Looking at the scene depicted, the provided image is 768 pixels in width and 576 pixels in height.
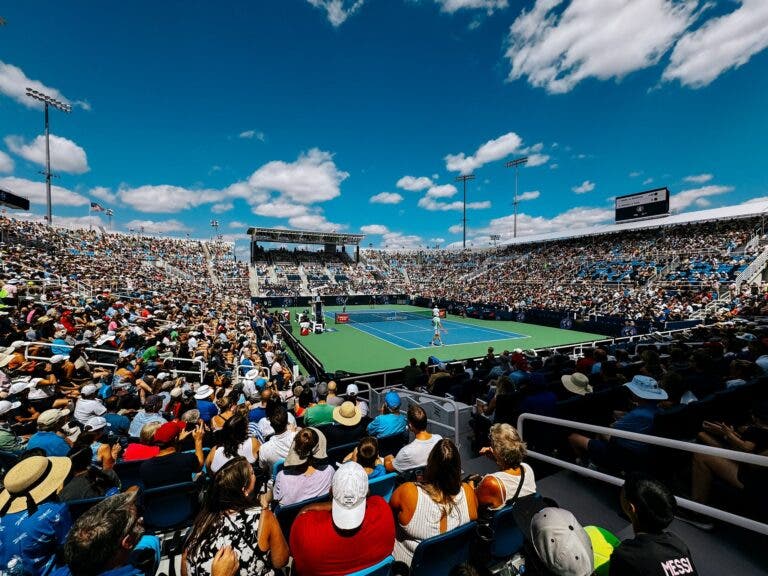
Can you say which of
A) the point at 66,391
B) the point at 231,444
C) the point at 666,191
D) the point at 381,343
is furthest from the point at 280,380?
the point at 666,191

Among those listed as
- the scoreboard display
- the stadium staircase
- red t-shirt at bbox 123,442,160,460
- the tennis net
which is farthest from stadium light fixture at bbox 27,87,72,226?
the scoreboard display

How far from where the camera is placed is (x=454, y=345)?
24047 mm

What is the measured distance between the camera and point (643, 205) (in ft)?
144

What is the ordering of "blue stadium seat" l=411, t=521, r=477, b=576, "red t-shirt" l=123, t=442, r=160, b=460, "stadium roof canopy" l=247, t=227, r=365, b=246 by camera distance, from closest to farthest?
"blue stadium seat" l=411, t=521, r=477, b=576, "red t-shirt" l=123, t=442, r=160, b=460, "stadium roof canopy" l=247, t=227, r=365, b=246

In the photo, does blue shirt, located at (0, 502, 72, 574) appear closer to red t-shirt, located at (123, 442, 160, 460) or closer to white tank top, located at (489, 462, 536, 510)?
red t-shirt, located at (123, 442, 160, 460)

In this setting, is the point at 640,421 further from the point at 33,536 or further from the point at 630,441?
the point at 33,536

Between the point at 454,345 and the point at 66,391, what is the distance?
2018 centimetres

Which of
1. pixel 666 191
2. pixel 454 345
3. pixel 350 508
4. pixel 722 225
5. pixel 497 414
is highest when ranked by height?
pixel 666 191

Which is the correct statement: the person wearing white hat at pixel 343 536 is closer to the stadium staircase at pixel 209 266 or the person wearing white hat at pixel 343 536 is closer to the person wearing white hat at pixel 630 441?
the person wearing white hat at pixel 630 441

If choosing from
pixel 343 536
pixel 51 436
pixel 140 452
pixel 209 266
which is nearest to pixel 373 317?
pixel 209 266

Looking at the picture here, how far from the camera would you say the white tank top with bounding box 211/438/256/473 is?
14.4ft

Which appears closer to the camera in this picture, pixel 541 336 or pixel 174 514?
pixel 174 514

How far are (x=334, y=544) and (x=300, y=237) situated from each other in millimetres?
61912

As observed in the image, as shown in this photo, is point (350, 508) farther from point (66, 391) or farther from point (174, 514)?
point (66, 391)
